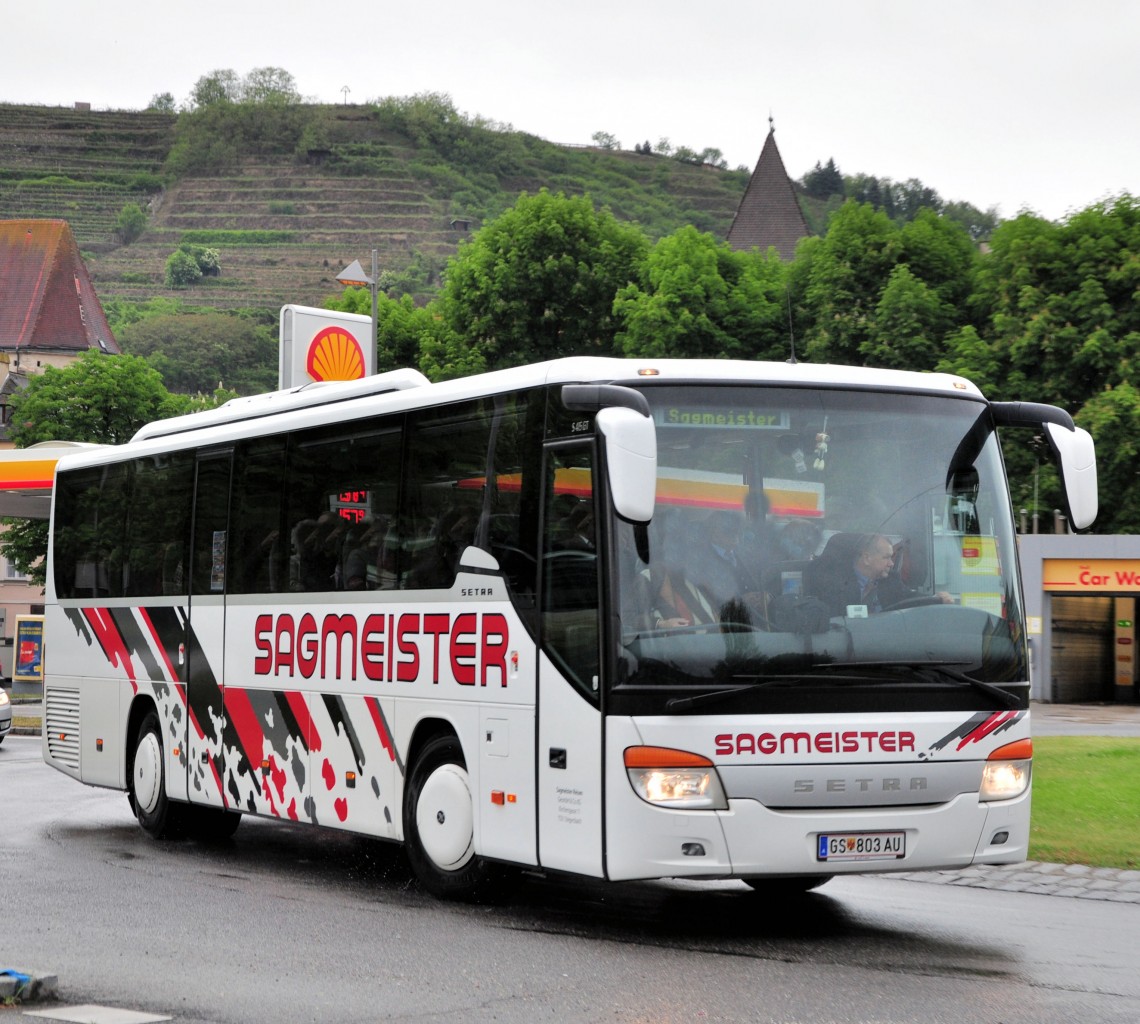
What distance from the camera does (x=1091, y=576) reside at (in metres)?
41.8

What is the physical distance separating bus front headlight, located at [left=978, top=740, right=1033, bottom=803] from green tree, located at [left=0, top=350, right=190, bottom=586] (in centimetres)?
6024

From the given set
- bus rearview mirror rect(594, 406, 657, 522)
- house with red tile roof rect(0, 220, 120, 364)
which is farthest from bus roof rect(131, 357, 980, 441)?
house with red tile roof rect(0, 220, 120, 364)

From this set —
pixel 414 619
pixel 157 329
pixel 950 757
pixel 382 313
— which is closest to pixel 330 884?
pixel 414 619

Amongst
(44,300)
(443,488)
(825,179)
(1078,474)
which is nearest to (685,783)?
(1078,474)

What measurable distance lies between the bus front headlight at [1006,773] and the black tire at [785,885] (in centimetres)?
177

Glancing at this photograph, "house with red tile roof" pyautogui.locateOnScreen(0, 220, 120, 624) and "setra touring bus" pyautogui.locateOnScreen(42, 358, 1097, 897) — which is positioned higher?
"house with red tile roof" pyautogui.locateOnScreen(0, 220, 120, 624)

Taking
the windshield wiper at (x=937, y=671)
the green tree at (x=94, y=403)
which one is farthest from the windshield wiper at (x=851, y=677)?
the green tree at (x=94, y=403)

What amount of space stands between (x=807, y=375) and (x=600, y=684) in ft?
6.22

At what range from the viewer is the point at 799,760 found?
28.2 feet

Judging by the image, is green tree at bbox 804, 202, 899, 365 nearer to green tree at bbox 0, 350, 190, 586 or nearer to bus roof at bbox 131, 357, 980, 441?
green tree at bbox 0, 350, 190, 586

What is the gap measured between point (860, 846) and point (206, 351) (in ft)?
530

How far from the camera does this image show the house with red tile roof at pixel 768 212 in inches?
3322

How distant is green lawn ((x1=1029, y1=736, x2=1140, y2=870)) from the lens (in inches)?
499

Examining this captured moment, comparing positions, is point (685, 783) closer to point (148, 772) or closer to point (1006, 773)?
point (1006, 773)
